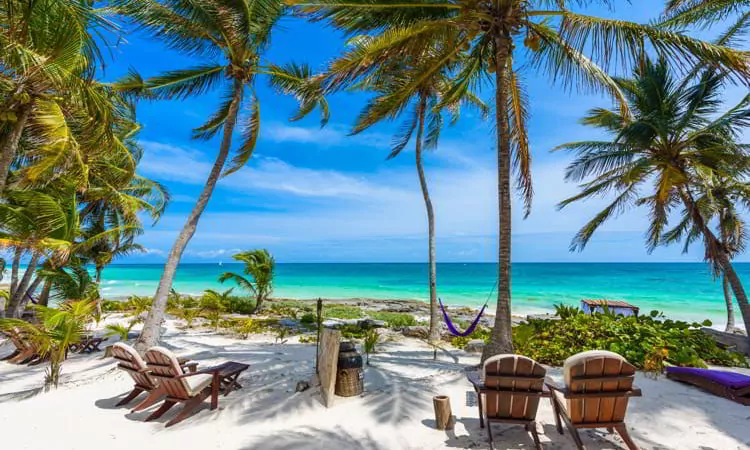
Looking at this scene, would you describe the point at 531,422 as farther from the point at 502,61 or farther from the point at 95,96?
the point at 95,96

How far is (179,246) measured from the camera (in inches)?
245

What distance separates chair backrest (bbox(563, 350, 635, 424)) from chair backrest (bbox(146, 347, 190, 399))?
150 inches

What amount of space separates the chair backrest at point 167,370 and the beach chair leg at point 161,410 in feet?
0.51

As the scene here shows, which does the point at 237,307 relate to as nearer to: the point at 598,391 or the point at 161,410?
the point at 161,410

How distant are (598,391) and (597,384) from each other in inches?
2.8

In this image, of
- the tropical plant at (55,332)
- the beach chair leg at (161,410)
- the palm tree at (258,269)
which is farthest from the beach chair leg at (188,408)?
the palm tree at (258,269)

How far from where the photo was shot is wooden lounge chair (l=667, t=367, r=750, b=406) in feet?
12.9

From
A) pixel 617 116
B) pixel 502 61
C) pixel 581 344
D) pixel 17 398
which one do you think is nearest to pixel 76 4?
pixel 17 398

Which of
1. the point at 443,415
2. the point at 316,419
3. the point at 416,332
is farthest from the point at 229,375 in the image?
the point at 416,332

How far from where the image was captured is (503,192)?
17.3ft

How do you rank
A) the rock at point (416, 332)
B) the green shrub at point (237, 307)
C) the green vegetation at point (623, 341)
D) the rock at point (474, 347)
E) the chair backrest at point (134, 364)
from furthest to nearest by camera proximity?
the green shrub at point (237, 307)
the rock at point (416, 332)
the rock at point (474, 347)
the green vegetation at point (623, 341)
the chair backrest at point (134, 364)

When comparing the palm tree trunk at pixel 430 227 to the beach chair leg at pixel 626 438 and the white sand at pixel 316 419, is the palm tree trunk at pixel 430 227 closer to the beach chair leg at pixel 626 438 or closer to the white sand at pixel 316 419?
the white sand at pixel 316 419

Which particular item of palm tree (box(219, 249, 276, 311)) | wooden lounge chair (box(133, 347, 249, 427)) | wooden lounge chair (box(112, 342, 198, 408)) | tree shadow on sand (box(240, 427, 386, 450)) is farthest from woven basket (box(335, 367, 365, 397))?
palm tree (box(219, 249, 276, 311))

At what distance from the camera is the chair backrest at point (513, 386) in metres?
3.07
